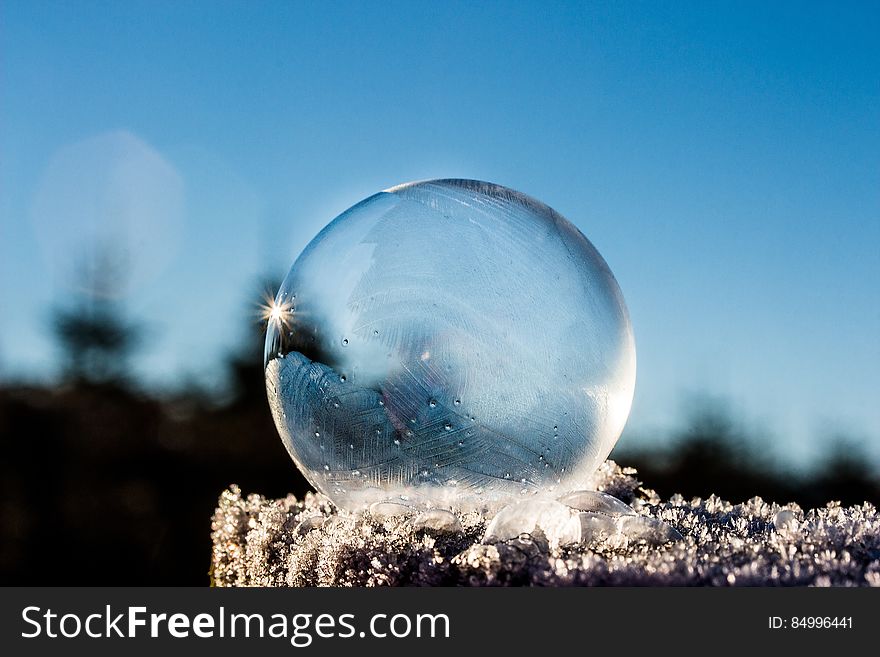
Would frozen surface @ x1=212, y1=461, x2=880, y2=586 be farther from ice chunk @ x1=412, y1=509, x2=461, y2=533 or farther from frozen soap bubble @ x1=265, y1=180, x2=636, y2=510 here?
frozen soap bubble @ x1=265, y1=180, x2=636, y2=510

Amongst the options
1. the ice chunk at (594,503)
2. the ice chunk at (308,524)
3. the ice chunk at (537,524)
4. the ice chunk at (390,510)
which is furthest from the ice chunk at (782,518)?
the ice chunk at (308,524)

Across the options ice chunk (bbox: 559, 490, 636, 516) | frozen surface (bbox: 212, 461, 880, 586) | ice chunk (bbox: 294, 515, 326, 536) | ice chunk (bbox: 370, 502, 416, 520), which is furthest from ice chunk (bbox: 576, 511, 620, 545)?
ice chunk (bbox: 294, 515, 326, 536)

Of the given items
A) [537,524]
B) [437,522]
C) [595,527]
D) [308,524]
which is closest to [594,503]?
[595,527]

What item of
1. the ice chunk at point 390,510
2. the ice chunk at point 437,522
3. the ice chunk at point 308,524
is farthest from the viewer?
the ice chunk at point 308,524

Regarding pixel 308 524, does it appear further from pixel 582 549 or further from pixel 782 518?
pixel 782 518

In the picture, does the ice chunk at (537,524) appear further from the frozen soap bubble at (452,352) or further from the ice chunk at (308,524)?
the ice chunk at (308,524)

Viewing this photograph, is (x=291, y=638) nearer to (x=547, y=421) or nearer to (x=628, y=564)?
(x=628, y=564)
